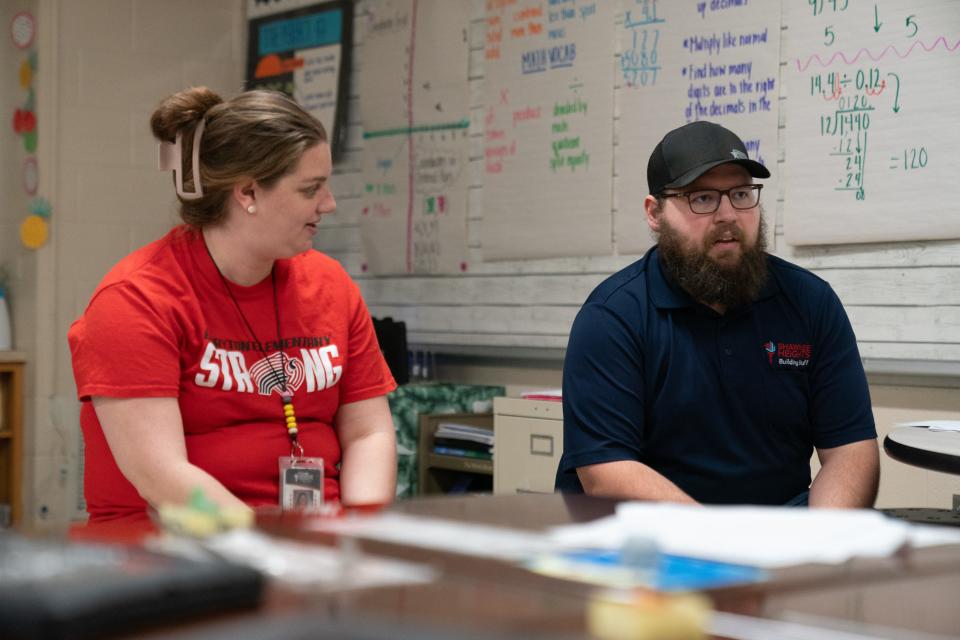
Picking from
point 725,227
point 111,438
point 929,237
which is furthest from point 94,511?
point 929,237

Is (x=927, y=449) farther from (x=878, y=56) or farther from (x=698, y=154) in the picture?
(x=878, y=56)

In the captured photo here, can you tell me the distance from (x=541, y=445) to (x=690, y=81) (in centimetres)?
128

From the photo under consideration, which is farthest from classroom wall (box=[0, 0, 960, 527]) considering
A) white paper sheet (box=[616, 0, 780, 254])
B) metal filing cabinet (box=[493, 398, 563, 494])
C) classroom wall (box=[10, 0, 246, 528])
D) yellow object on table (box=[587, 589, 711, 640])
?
yellow object on table (box=[587, 589, 711, 640])

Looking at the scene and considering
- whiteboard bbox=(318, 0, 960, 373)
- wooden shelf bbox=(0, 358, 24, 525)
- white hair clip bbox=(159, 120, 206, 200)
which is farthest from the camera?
wooden shelf bbox=(0, 358, 24, 525)

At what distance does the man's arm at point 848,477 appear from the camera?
7.18 ft

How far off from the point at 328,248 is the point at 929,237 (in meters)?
2.81

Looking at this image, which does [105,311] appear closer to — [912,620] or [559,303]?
[912,620]

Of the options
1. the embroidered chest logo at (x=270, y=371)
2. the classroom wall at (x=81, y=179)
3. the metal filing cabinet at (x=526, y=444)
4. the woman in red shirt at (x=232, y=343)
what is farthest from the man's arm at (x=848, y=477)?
the classroom wall at (x=81, y=179)

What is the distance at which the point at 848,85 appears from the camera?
3.45 meters

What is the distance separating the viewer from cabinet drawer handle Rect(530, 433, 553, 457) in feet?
12.5

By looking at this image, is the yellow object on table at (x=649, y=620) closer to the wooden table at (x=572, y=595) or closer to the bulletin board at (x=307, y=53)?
the wooden table at (x=572, y=595)

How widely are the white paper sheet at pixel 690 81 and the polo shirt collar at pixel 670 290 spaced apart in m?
1.38

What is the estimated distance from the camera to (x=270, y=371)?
2.17 metres

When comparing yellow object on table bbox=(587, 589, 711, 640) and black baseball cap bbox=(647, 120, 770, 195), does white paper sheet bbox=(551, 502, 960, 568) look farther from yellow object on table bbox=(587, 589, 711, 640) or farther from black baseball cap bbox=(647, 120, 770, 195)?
black baseball cap bbox=(647, 120, 770, 195)
